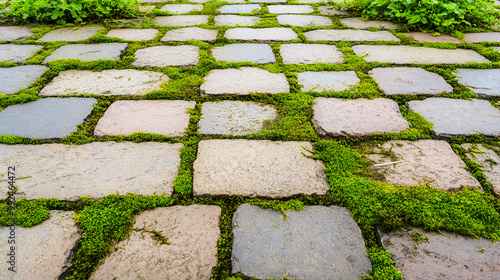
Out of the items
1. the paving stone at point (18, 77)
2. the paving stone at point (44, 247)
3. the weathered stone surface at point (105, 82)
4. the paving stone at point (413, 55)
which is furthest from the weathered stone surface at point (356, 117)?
the paving stone at point (18, 77)

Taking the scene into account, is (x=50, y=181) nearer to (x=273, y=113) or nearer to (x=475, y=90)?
(x=273, y=113)

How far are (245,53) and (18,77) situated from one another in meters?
1.71

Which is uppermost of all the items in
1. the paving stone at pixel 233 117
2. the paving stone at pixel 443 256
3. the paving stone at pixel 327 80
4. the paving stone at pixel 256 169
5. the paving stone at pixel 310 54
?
the paving stone at pixel 310 54

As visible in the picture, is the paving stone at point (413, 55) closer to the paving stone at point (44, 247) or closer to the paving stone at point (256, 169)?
the paving stone at point (256, 169)

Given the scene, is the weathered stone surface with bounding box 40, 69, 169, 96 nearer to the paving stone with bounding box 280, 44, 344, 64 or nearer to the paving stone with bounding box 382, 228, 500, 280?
the paving stone with bounding box 280, 44, 344, 64

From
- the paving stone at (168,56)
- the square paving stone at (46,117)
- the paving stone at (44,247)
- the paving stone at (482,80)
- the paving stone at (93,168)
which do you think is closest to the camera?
the paving stone at (44,247)

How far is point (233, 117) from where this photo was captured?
177 cm

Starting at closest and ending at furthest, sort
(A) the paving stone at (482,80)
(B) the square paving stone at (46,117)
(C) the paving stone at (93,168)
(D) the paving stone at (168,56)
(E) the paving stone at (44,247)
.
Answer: (E) the paving stone at (44,247)
(C) the paving stone at (93,168)
(B) the square paving stone at (46,117)
(A) the paving stone at (482,80)
(D) the paving stone at (168,56)

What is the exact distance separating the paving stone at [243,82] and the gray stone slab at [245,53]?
0.22 metres

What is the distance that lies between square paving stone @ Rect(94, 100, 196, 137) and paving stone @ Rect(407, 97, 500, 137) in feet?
4.66

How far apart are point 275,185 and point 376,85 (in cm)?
123

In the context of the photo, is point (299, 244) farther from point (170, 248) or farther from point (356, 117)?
point (356, 117)

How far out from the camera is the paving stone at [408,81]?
202 centimetres

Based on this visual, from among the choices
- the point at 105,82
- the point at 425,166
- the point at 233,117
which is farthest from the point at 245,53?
the point at 425,166
